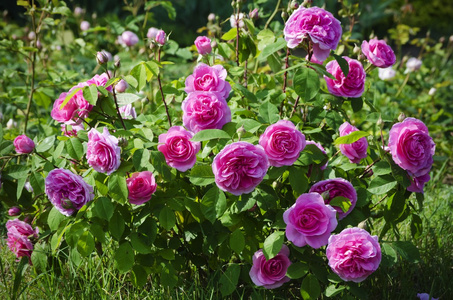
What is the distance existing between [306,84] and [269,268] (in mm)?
518

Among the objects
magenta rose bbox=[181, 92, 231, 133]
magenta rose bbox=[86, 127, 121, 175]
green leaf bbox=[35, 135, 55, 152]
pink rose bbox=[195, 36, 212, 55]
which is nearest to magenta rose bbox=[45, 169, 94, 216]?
magenta rose bbox=[86, 127, 121, 175]

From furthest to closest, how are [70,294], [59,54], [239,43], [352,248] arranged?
[59,54] < [239,43] < [70,294] < [352,248]

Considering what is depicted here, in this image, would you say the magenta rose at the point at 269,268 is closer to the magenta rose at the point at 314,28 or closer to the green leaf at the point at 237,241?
the green leaf at the point at 237,241

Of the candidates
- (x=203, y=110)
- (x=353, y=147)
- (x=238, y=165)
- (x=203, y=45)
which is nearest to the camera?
(x=238, y=165)

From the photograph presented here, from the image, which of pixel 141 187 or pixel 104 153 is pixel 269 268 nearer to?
pixel 141 187

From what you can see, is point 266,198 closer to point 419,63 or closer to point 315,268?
point 315,268

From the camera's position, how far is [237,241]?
1389 millimetres

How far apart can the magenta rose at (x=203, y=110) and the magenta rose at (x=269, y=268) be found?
0.39 metres

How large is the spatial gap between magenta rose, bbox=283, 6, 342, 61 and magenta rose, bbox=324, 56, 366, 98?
0.55 ft

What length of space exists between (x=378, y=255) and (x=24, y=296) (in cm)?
106

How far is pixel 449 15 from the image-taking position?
8758mm

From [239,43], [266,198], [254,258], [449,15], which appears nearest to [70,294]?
[254,258]

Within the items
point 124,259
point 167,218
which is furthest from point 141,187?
point 124,259

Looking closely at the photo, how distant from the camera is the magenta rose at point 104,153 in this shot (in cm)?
125
